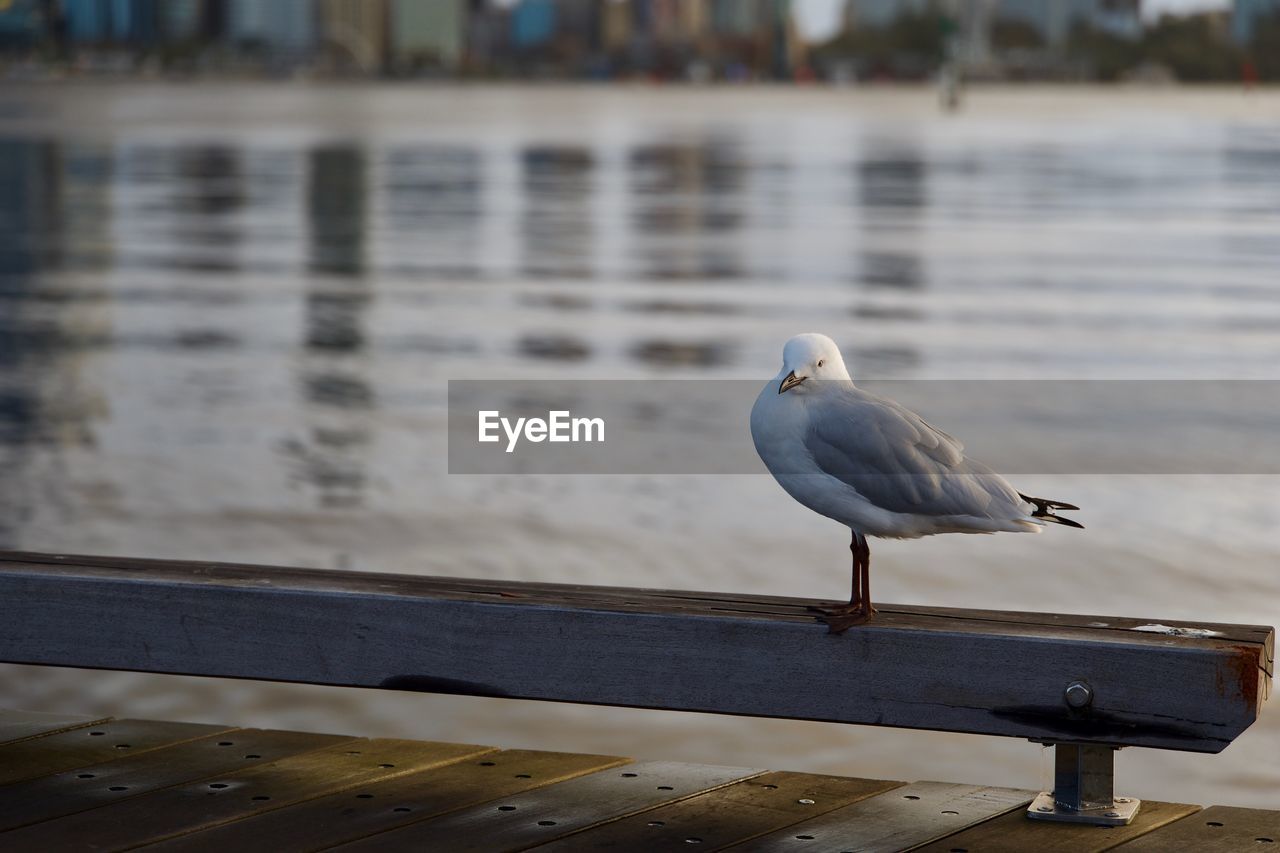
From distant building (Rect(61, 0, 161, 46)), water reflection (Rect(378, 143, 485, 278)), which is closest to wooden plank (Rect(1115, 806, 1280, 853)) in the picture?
water reflection (Rect(378, 143, 485, 278))

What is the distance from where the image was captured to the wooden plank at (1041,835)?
13.3 feet

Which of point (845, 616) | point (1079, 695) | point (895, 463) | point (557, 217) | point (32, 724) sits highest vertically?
point (895, 463)

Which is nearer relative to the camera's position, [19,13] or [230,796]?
[230,796]

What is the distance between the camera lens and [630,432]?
37.1 ft

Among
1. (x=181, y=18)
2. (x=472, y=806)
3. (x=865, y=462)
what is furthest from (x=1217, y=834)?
(x=181, y=18)

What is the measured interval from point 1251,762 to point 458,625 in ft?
10.5

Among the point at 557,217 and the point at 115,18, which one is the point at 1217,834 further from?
the point at 115,18

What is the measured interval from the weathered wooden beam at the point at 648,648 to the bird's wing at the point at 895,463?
0.88ft

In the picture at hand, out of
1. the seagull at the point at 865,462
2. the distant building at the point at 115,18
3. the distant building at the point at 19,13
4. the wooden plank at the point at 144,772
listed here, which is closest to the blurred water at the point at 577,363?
the wooden plank at the point at 144,772

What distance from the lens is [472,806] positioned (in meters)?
4.33

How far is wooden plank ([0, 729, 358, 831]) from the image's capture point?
168 inches

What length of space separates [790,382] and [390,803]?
1.34 m

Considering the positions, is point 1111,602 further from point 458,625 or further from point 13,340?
point 13,340

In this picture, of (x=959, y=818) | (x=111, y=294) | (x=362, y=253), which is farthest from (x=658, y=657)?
(x=362, y=253)
